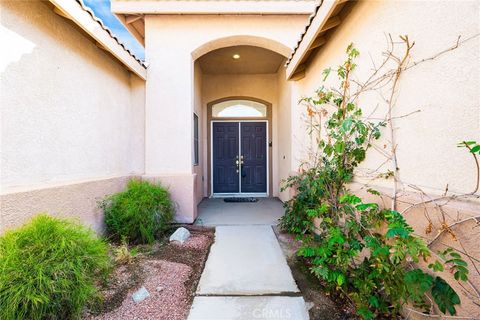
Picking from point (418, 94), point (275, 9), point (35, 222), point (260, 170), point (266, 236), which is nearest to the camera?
point (418, 94)

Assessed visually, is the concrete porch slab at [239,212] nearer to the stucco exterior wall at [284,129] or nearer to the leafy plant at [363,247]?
the stucco exterior wall at [284,129]

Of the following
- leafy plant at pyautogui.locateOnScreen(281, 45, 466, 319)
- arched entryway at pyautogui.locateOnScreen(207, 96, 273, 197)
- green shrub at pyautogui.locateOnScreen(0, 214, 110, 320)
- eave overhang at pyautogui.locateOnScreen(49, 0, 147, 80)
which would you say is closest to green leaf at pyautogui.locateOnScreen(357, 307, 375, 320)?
leafy plant at pyautogui.locateOnScreen(281, 45, 466, 319)

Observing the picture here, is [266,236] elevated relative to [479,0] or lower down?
lower down

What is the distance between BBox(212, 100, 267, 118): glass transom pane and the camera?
8023 mm

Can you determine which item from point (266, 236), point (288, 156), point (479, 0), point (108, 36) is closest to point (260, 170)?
point (288, 156)

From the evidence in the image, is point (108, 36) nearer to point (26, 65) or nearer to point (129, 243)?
point (26, 65)

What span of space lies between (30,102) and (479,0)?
3.70 metres

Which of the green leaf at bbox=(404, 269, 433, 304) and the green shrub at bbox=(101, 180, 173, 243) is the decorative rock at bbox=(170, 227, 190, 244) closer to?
the green shrub at bbox=(101, 180, 173, 243)

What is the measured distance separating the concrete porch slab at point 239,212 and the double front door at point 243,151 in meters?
0.96

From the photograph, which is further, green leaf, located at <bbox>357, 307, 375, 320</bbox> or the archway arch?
the archway arch

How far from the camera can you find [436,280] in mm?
1524

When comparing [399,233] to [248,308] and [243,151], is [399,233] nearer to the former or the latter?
[248,308]

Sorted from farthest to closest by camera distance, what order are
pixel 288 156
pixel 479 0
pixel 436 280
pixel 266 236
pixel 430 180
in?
pixel 288 156 < pixel 266 236 < pixel 430 180 < pixel 436 280 < pixel 479 0

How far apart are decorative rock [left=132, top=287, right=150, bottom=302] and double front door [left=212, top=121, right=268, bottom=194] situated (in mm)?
5607
